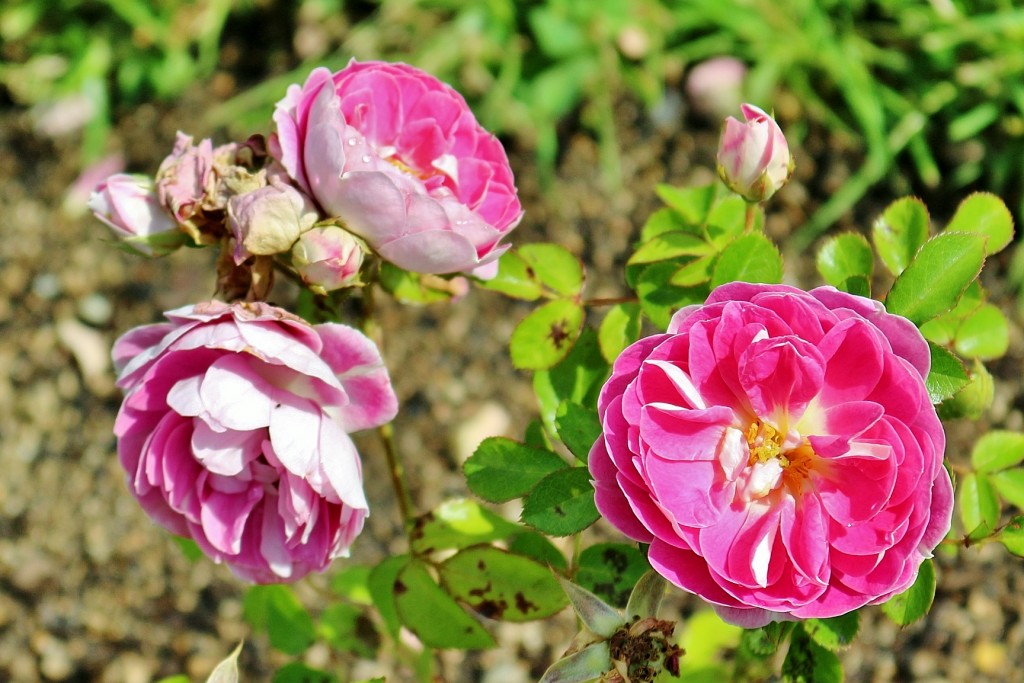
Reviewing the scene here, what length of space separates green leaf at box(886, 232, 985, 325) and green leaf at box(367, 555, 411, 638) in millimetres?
514

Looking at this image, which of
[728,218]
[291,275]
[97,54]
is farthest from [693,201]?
[97,54]

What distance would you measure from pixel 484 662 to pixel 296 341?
3.69 feet

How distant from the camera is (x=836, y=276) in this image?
0.75 meters

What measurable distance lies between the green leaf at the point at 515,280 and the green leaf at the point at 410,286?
40 millimetres

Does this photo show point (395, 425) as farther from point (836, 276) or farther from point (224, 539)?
point (836, 276)

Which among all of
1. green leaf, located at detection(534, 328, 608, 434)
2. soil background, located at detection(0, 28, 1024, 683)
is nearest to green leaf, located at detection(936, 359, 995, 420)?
green leaf, located at detection(534, 328, 608, 434)

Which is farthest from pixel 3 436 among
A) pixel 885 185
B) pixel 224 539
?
pixel 885 185

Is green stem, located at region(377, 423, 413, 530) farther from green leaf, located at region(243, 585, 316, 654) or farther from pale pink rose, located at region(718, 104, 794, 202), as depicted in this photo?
pale pink rose, located at region(718, 104, 794, 202)

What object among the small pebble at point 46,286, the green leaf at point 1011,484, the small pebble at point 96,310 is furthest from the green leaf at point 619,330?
the small pebble at point 46,286

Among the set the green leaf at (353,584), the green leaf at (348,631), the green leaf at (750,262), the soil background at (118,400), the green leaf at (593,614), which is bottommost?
the soil background at (118,400)

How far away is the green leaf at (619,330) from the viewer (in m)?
0.81

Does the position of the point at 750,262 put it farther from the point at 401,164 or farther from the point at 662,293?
the point at 401,164

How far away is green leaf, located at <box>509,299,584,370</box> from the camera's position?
0.83 meters

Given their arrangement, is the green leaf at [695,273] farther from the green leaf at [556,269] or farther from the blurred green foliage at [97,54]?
the blurred green foliage at [97,54]
